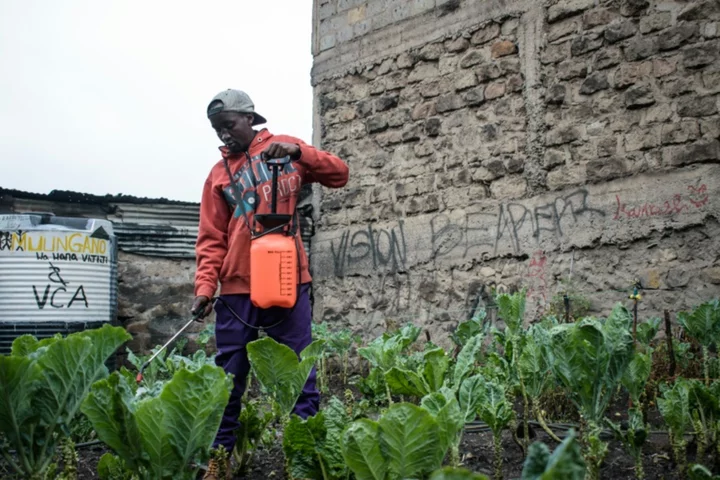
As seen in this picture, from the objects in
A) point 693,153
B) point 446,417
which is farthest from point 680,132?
point 446,417

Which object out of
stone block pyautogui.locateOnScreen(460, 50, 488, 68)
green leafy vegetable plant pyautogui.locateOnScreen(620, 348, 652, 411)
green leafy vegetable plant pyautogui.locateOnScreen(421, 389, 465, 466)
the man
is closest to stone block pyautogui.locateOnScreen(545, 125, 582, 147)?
stone block pyautogui.locateOnScreen(460, 50, 488, 68)

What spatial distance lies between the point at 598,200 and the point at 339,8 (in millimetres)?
3431

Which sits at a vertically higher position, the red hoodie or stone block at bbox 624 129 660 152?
stone block at bbox 624 129 660 152

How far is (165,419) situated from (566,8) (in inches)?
180

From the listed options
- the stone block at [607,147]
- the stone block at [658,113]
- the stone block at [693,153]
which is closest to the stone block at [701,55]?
the stone block at [658,113]

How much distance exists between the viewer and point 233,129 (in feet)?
9.70

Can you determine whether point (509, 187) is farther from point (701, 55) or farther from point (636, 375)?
point (636, 375)

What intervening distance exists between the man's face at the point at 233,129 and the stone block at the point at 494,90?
301 centimetres

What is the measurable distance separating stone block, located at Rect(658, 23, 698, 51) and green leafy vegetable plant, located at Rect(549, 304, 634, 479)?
3.13 meters

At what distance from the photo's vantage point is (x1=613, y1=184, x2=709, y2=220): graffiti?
14.4ft

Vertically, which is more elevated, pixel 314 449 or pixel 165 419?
pixel 165 419

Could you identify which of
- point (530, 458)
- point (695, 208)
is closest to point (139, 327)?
point (695, 208)

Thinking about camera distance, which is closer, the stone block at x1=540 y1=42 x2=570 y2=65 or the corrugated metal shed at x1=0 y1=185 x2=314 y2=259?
the stone block at x1=540 y1=42 x2=570 y2=65

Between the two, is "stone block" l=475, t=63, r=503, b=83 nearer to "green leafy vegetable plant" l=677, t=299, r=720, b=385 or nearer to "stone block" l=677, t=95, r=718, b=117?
"stone block" l=677, t=95, r=718, b=117
